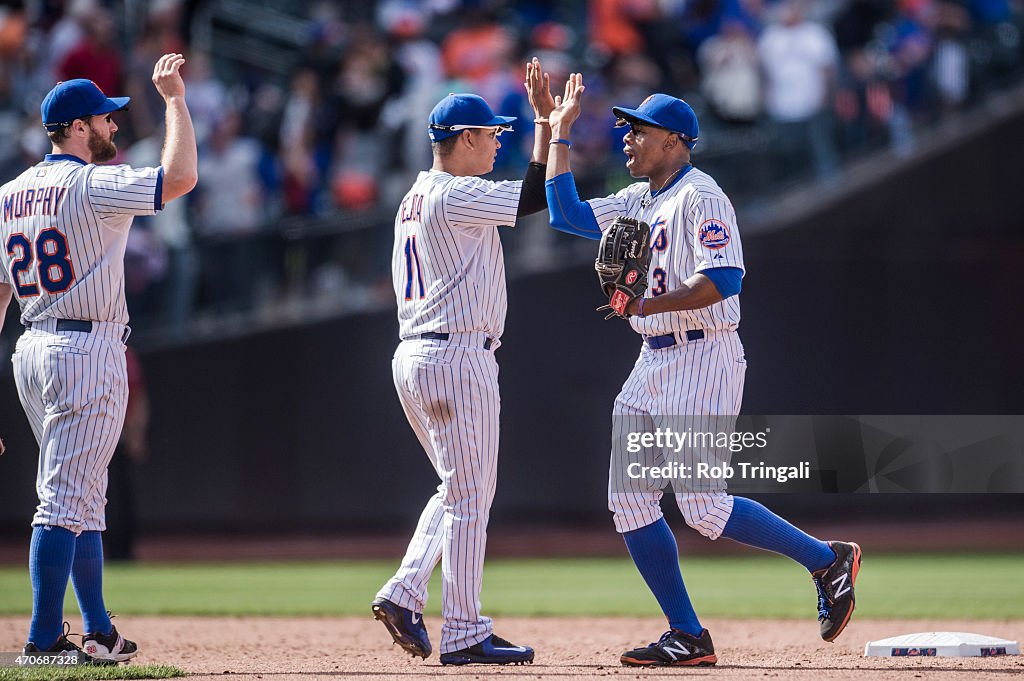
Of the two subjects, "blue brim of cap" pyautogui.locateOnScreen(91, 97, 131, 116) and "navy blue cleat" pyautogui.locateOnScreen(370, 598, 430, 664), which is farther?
"blue brim of cap" pyautogui.locateOnScreen(91, 97, 131, 116)

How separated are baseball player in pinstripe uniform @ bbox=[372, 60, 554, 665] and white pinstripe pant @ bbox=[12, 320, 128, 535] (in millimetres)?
962

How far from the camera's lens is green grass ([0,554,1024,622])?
7.12 m

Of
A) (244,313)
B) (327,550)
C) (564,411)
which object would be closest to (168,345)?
(244,313)

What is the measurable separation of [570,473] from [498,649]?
5.94m

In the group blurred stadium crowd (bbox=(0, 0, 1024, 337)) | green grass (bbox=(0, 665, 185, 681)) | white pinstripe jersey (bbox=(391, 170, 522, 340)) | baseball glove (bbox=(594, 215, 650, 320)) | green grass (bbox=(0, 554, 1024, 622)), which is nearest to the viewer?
green grass (bbox=(0, 665, 185, 681))

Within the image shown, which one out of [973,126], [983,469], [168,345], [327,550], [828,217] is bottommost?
[327,550]

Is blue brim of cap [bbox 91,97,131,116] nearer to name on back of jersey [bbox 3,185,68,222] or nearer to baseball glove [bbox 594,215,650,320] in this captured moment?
name on back of jersey [bbox 3,185,68,222]

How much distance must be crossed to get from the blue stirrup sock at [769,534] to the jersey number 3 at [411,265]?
1.27 meters

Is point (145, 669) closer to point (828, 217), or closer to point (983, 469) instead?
point (983, 469)

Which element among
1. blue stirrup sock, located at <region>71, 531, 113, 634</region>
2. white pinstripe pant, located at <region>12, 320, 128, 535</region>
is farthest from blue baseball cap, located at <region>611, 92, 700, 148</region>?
blue stirrup sock, located at <region>71, 531, 113, 634</region>

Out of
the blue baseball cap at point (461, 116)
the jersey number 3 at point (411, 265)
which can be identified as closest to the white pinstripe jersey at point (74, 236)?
the jersey number 3 at point (411, 265)

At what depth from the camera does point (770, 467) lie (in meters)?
5.48

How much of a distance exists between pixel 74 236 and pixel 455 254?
4.11 ft

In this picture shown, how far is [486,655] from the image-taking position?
454 centimetres
